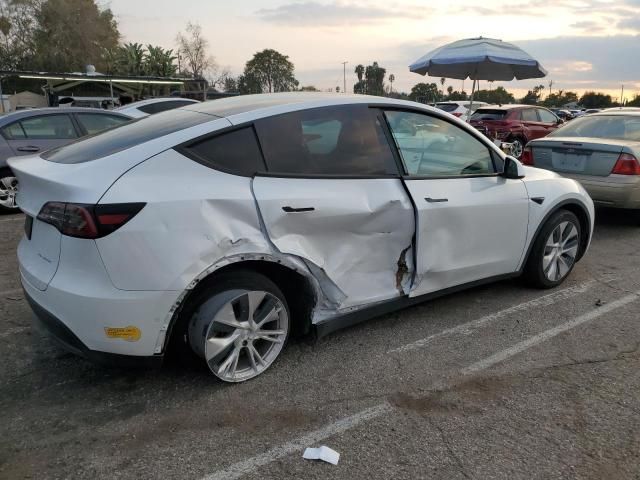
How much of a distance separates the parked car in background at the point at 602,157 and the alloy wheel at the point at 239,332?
4.99m

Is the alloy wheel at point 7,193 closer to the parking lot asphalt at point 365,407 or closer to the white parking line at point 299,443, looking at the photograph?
the parking lot asphalt at point 365,407

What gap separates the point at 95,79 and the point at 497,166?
93.0ft

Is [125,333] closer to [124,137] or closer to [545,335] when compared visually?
[124,137]

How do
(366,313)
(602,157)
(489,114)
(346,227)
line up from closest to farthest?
1. (346,227)
2. (366,313)
3. (602,157)
4. (489,114)

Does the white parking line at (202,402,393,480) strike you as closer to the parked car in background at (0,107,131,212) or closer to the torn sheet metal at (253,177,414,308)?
the torn sheet metal at (253,177,414,308)

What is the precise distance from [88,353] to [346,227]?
1.53 metres

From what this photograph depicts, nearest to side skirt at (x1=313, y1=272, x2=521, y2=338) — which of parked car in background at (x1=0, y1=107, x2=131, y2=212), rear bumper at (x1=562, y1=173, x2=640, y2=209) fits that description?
rear bumper at (x1=562, y1=173, x2=640, y2=209)

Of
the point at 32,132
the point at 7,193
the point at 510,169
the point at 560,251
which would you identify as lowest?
the point at 560,251

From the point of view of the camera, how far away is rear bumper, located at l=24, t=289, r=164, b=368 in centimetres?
257

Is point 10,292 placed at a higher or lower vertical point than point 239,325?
lower

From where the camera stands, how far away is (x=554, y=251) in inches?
175

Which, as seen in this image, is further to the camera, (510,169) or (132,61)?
(132,61)

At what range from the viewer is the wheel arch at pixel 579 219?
13.9 feet

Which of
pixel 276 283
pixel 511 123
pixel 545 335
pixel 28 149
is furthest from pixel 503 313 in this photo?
pixel 511 123
